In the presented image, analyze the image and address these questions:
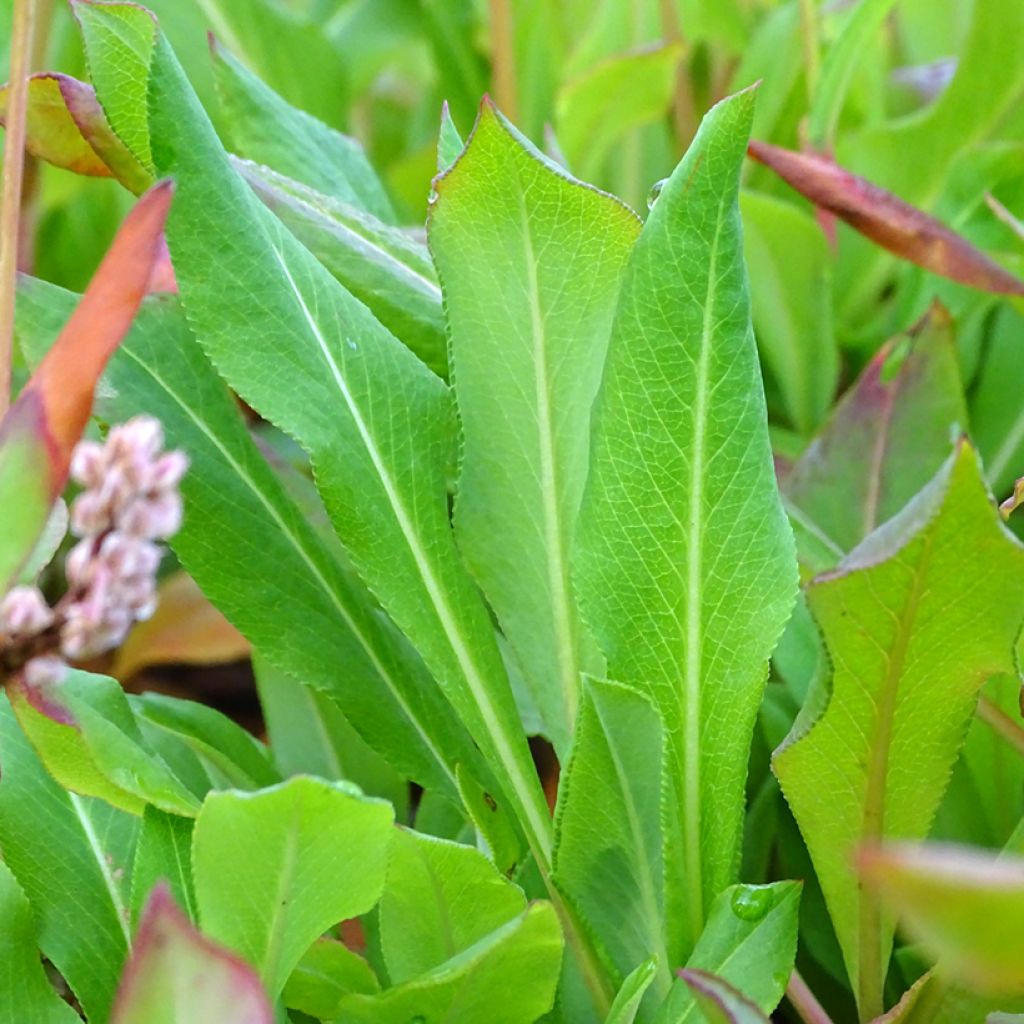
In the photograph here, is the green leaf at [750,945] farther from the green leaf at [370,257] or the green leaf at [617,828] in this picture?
the green leaf at [370,257]

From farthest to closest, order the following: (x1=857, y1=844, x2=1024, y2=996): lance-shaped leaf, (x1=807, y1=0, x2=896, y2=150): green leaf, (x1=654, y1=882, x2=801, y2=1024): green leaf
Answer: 1. (x1=807, y1=0, x2=896, y2=150): green leaf
2. (x1=654, y1=882, x2=801, y2=1024): green leaf
3. (x1=857, y1=844, x2=1024, y2=996): lance-shaped leaf

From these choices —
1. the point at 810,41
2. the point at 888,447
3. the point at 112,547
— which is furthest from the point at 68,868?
the point at 810,41

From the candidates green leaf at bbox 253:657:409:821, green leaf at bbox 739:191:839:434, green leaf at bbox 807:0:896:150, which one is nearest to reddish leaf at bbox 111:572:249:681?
green leaf at bbox 253:657:409:821

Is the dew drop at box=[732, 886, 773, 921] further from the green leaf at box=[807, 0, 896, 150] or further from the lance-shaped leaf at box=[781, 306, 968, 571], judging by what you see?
the green leaf at box=[807, 0, 896, 150]

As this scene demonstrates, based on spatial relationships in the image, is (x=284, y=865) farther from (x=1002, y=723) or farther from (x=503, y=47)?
(x=503, y=47)

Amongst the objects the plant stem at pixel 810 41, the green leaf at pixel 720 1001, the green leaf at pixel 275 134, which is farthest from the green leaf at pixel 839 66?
the green leaf at pixel 720 1001
